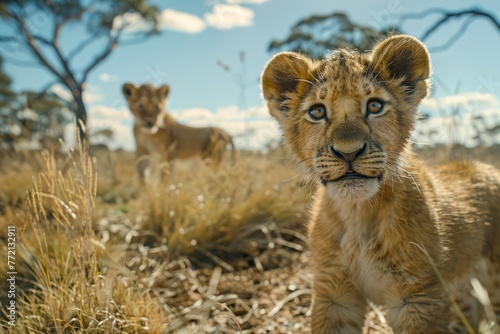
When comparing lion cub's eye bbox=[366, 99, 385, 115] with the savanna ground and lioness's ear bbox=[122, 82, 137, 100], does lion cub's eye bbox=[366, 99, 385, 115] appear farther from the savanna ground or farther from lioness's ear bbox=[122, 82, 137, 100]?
lioness's ear bbox=[122, 82, 137, 100]

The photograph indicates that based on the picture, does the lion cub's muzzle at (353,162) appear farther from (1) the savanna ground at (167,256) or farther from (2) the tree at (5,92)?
(2) the tree at (5,92)

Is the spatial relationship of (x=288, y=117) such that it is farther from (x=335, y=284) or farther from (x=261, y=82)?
(x=335, y=284)

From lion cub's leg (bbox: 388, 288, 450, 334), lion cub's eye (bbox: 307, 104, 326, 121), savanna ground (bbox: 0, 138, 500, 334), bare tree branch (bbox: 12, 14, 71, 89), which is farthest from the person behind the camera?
bare tree branch (bbox: 12, 14, 71, 89)

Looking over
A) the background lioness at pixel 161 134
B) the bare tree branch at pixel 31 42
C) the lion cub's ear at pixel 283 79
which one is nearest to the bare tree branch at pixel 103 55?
the bare tree branch at pixel 31 42

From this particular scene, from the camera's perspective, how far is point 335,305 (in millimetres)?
3303

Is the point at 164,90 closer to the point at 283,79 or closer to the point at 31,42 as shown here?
the point at 283,79

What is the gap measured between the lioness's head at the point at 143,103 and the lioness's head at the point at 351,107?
23.9ft

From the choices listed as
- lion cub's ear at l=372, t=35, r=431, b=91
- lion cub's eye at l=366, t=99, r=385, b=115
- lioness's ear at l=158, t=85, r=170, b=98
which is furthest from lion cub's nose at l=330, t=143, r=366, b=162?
lioness's ear at l=158, t=85, r=170, b=98

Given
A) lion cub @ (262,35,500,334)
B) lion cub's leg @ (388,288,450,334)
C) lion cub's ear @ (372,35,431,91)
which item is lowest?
lion cub's leg @ (388,288,450,334)

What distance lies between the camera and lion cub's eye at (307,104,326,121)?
322 cm

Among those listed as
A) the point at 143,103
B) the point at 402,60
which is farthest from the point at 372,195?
the point at 143,103

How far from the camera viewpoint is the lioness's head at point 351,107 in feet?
9.46

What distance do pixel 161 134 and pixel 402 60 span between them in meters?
8.91

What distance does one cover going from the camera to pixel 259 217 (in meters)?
6.96
